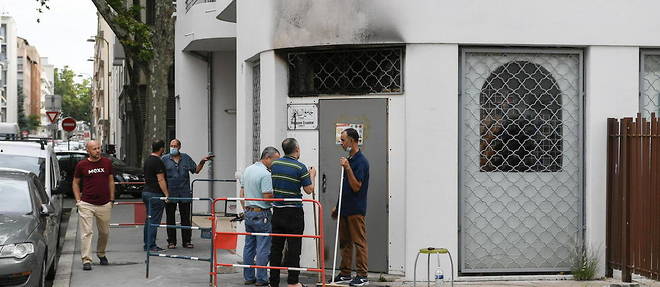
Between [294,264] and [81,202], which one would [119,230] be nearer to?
→ [81,202]

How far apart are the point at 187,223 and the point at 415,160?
5.67 meters

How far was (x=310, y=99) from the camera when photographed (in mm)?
12555

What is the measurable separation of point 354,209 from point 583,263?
2.84m

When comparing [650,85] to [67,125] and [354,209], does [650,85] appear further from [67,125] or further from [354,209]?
[67,125]

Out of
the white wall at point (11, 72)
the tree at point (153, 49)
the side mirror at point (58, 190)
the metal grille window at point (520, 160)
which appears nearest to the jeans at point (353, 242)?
the metal grille window at point (520, 160)

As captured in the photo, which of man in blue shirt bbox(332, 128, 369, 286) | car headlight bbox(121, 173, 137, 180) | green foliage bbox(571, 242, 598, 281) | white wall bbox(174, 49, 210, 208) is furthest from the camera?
car headlight bbox(121, 173, 137, 180)

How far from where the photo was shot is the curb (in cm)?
1245

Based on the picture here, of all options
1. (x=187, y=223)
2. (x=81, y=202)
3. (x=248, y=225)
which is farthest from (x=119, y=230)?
(x=248, y=225)

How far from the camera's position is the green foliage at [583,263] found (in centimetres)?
1194

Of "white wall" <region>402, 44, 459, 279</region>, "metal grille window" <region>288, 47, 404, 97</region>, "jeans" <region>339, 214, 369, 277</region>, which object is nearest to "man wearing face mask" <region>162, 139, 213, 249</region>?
"metal grille window" <region>288, 47, 404, 97</region>

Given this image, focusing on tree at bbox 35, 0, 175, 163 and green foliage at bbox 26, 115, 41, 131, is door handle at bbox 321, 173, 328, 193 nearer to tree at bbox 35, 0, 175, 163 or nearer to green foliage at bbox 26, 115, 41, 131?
tree at bbox 35, 0, 175, 163

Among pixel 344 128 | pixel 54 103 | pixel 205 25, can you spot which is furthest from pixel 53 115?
pixel 344 128

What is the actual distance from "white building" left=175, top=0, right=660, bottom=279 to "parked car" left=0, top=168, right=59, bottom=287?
11.2 ft

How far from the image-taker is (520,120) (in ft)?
39.8
